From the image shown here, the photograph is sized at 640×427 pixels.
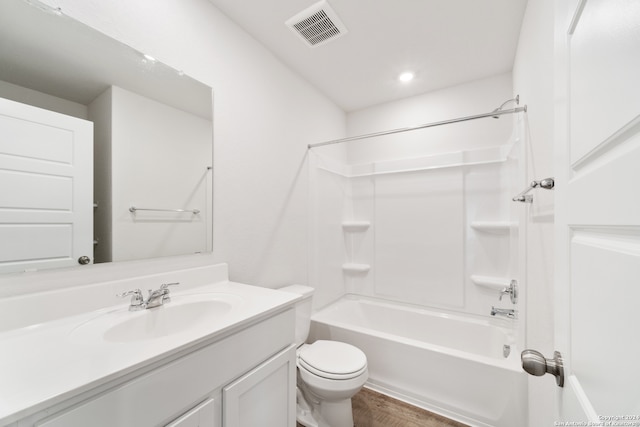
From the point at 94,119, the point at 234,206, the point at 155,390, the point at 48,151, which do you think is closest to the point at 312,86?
the point at 234,206

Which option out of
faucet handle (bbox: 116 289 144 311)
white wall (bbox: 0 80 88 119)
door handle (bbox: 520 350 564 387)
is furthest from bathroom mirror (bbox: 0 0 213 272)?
door handle (bbox: 520 350 564 387)

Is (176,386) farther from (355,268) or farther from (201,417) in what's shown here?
(355,268)

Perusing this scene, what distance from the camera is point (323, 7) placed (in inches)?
58.2

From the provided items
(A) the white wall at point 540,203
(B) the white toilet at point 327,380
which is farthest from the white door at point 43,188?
(A) the white wall at point 540,203

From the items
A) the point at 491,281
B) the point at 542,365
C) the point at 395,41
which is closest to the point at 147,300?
the point at 542,365

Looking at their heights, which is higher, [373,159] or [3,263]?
[373,159]

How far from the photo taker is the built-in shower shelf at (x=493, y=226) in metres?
2.08

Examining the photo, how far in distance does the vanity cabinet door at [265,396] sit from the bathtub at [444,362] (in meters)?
0.88

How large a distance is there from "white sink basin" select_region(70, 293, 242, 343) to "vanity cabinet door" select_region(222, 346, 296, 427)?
26 centimetres

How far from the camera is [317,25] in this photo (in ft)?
5.34

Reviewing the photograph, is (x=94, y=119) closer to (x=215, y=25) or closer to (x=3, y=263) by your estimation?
(x=3, y=263)

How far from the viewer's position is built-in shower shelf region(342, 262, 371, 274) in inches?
107

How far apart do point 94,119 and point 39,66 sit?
0.22 meters

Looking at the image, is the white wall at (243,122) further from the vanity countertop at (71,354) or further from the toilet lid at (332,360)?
the vanity countertop at (71,354)
